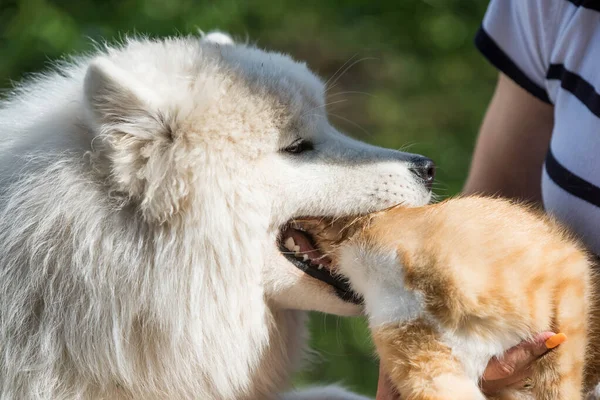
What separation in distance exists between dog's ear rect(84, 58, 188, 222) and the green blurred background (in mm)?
3019

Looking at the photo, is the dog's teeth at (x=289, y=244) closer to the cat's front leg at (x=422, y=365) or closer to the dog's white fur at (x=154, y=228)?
the dog's white fur at (x=154, y=228)

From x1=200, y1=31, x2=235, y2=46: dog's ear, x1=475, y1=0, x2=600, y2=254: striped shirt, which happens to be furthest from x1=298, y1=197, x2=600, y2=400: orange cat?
x1=200, y1=31, x2=235, y2=46: dog's ear

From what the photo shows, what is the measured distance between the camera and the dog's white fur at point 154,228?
1.80 meters

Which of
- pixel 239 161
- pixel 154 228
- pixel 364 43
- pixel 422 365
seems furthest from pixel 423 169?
pixel 364 43

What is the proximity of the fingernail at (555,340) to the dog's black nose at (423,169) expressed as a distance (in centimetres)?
59

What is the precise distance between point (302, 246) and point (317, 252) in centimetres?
5

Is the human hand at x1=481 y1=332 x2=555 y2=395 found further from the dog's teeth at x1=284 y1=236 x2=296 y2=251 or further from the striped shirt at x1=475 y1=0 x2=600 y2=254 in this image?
the dog's teeth at x1=284 y1=236 x2=296 y2=251

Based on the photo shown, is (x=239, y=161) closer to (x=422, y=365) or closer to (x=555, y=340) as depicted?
(x=422, y=365)

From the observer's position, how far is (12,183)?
1879 mm

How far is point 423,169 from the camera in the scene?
2.05m

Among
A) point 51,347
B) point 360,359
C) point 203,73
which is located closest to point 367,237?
point 203,73

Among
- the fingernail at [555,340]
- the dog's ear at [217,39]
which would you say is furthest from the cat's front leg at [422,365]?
the dog's ear at [217,39]

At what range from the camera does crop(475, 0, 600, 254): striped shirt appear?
74.0 inches

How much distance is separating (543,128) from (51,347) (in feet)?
5.14
